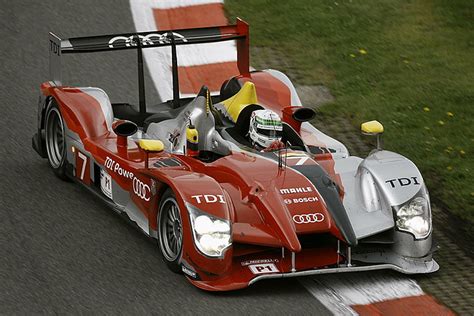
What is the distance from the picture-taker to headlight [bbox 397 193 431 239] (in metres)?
10.2

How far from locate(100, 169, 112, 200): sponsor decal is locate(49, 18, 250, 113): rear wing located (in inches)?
49.0

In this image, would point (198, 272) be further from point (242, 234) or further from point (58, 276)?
point (58, 276)

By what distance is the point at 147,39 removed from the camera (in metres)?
12.5

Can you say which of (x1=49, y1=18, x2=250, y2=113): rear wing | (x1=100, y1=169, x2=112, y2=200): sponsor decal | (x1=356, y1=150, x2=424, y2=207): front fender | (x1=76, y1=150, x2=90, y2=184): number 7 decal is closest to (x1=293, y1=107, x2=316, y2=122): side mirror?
(x1=356, y1=150, x2=424, y2=207): front fender

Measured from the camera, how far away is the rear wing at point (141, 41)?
1230 cm

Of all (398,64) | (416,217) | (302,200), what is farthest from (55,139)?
(398,64)

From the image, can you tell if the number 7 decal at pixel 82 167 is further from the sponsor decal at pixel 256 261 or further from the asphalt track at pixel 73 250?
the sponsor decal at pixel 256 261

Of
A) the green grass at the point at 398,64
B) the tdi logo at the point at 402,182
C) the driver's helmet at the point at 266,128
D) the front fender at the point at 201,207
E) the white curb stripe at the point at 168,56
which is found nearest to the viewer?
the front fender at the point at 201,207

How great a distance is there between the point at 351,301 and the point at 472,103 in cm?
500

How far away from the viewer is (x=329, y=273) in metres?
10.0

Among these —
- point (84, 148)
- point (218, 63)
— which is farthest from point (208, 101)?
point (218, 63)

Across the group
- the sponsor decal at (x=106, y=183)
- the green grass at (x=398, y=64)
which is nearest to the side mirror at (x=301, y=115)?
the green grass at (x=398, y=64)

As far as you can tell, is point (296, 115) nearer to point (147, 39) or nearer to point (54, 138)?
point (147, 39)

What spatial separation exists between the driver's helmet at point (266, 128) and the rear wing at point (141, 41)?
6.37 feet
